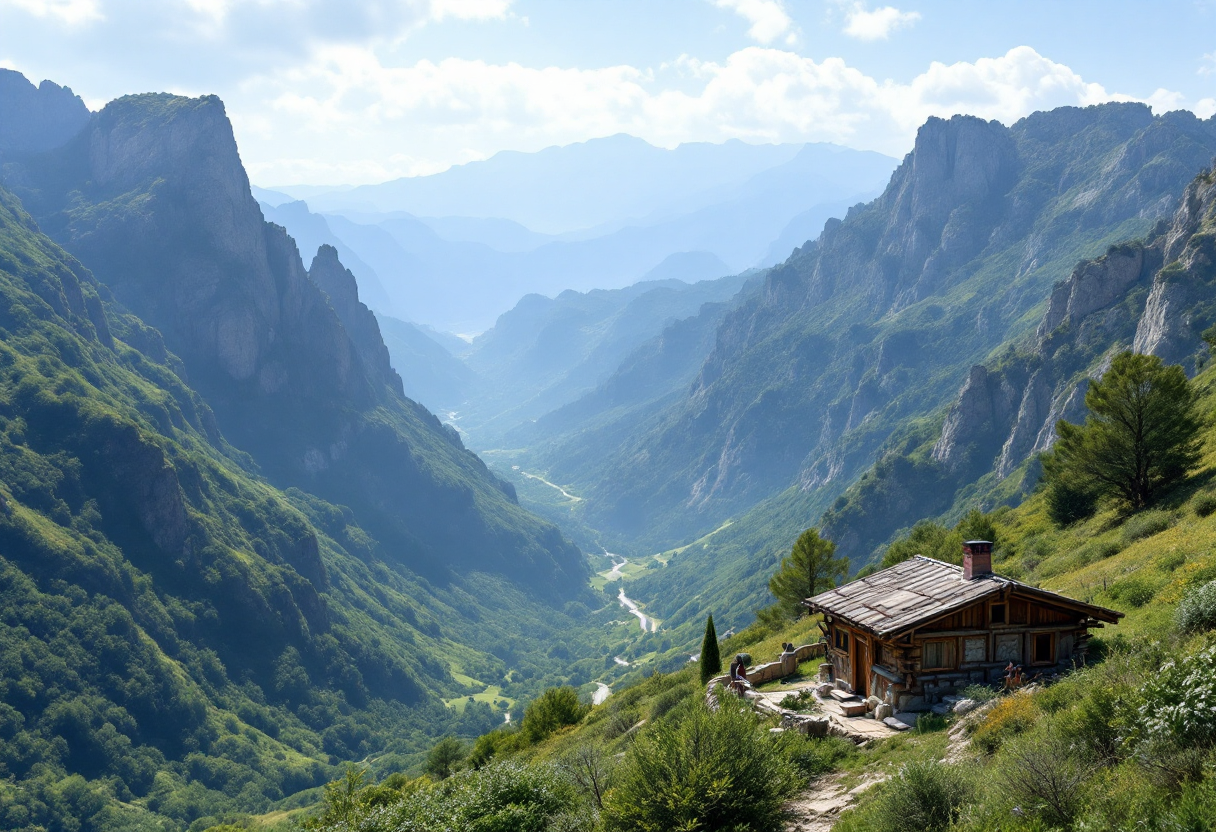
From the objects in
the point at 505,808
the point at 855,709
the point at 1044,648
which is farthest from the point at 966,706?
the point at 505,808

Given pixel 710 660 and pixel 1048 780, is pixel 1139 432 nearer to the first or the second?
pixel 710 660

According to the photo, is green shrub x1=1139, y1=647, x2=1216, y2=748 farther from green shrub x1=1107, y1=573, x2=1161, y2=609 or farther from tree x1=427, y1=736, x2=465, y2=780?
tree x1=427, y1=736, x2=465, y2=780

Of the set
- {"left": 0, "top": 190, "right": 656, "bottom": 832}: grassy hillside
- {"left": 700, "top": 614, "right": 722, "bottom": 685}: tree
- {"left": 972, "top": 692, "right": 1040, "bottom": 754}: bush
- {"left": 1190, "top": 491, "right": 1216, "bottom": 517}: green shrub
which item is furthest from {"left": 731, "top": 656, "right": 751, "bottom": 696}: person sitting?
{"left": 0, "top": 190, "right": 656, "bottom": 832}: grassy hillside

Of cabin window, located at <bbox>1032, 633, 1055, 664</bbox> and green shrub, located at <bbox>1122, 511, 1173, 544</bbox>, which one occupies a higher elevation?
green shrub, located at <bbox>1122, 511, 1173, 544</bbox>

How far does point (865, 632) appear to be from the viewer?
2941 cm

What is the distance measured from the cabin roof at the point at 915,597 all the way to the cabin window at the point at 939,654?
1.15 m

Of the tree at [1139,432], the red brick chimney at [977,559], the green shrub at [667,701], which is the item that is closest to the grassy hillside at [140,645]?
the green shrub at [667,701]

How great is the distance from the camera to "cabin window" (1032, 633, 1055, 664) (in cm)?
2730

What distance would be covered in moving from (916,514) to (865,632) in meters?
176

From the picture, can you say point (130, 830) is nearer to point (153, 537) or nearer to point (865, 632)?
point (153, 537)

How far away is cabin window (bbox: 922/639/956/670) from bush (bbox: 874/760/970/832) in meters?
10.2

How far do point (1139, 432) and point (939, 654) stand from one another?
25.7 metres

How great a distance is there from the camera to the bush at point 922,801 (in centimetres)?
1702

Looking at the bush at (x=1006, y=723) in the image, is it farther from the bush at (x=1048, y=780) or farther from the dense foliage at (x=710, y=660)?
the dense foliage at (x=710, y=660)
